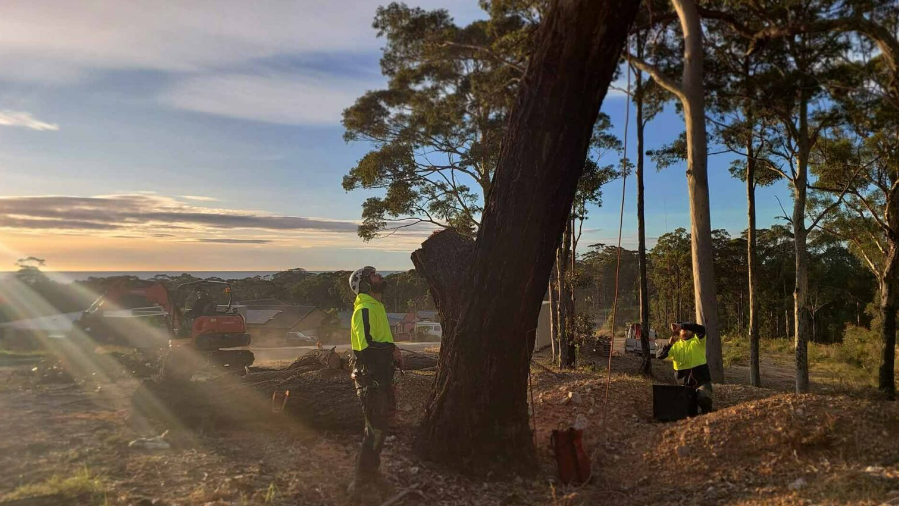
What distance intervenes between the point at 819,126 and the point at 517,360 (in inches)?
505

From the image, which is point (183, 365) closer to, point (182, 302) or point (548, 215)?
point (182, 302)

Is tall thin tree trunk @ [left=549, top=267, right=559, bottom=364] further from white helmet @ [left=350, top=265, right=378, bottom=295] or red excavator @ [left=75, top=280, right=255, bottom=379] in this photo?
white helmet @ [left=350, top=265, right=378, bottom=295]

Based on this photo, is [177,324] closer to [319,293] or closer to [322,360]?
[322,360]

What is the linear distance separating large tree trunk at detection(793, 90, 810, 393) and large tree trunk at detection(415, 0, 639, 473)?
1076 centimetres

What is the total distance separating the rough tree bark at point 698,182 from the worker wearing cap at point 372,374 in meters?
7.32

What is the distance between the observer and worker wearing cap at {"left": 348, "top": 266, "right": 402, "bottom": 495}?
442cm

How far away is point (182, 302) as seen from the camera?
11227mm

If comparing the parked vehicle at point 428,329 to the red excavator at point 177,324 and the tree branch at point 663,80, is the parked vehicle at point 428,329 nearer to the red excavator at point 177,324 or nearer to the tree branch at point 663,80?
the red excavator at point 177,324

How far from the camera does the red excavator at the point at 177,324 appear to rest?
9.88 metres

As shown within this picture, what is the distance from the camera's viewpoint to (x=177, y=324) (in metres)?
11.0

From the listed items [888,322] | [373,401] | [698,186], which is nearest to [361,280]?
[373,401]

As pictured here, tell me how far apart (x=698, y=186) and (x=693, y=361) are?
4648mm

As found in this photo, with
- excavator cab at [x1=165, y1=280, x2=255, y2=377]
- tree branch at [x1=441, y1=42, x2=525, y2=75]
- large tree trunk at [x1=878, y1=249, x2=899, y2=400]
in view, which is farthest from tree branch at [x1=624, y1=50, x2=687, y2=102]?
excavator cab at [x1=165, y1=280, x2=255, y2=377]

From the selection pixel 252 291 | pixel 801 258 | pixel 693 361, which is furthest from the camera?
pixel 252 291
